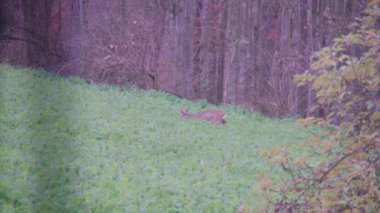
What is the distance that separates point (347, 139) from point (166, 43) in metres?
13.6

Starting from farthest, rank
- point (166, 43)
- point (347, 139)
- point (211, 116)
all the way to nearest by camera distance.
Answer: point (166, 43) < point (211, 116) < point (347, 139)

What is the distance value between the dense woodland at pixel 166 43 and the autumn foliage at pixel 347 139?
36.4 ft

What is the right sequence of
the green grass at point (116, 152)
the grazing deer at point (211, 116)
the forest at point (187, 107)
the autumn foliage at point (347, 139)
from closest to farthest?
the autumn foliage at point (347, 139), the forest at point (187, 107), the green grass at point (116, 152), the grazing deer at point (211, 116)

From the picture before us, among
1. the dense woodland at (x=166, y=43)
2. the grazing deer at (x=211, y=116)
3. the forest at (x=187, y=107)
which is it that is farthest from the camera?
the dense woodland at (x=166, y=43)

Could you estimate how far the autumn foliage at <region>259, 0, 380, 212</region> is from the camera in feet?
13.4

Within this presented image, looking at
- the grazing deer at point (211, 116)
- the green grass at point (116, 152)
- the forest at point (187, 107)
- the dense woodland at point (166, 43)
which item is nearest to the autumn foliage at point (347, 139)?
the forest at point (187, 107)

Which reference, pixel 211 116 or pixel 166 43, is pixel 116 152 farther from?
pixel 166 43

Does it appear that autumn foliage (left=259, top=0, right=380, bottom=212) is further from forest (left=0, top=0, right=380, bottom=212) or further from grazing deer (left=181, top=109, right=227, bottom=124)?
grazing deer (left=181, top=109, right=227, bottom=124)

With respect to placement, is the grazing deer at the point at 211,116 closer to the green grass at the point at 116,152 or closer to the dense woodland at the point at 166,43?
Answer: the green grass at the point at 116,152

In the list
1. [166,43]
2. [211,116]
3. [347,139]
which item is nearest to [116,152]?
[211,116]

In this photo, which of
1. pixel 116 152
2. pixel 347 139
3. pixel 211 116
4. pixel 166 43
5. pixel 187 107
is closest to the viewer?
pixel 347 139

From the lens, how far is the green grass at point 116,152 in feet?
20.0

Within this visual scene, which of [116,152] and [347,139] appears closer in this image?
[347,139]

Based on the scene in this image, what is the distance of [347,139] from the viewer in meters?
4.34
